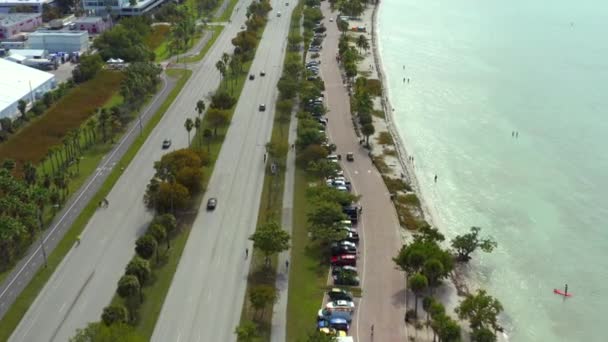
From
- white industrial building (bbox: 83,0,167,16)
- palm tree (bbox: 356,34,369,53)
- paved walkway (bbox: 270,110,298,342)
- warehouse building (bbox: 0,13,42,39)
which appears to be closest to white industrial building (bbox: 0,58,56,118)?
paved walkway (bbox: 270,110,298,342)

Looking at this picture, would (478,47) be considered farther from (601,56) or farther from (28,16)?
(28,16)

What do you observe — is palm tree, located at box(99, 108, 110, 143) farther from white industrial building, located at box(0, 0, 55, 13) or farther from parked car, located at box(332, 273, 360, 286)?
white industrial building, located at box(0, 0, 55, 13)

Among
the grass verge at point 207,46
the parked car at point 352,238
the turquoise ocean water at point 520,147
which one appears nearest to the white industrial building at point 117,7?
the grass verge at point 207,46

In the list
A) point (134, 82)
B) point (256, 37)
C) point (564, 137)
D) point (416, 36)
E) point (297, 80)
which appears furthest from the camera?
point (416, 36)

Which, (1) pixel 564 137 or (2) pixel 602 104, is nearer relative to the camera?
(1) pixel 564 137

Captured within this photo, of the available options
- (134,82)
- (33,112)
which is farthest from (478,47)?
(33,112)

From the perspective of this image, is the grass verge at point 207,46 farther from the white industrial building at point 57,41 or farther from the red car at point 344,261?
the red car at point 344,261

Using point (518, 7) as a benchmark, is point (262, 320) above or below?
below

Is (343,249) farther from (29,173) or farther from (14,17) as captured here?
(14,17)
